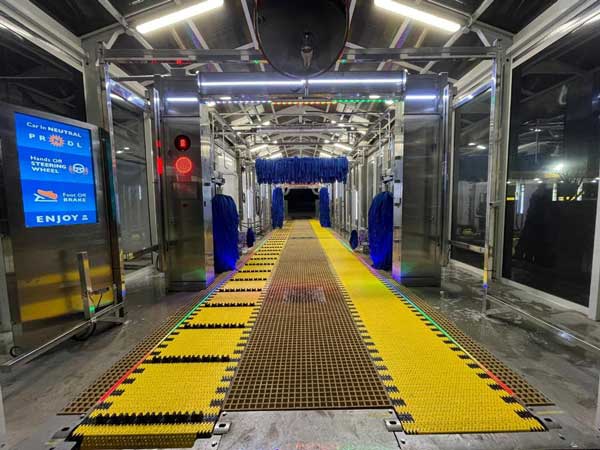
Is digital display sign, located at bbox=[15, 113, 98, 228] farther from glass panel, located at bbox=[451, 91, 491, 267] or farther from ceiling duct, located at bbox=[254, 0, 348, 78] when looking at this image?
glass panel, located at bbox=[451, 91, 491, 267]

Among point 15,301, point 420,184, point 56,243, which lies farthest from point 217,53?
point 420,184

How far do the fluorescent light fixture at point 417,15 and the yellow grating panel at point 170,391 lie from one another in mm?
4753

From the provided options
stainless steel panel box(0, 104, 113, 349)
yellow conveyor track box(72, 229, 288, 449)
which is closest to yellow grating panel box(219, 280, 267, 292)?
yellow conveyor track box(72, 229, 288, 449)

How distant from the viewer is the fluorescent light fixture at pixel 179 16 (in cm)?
362

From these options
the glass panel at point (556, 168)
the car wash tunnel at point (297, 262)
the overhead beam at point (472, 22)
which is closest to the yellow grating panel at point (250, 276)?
the car wash tunnel at point (297, 262)

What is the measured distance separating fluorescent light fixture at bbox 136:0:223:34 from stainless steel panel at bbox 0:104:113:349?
1.92m

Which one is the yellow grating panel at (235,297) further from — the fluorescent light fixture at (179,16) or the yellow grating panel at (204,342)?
the fluorescent light fixture at (179,16)

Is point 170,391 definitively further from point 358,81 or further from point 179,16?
point 179,16

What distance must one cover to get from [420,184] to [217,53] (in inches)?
136

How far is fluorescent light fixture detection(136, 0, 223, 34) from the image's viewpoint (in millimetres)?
3615

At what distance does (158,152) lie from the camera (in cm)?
416

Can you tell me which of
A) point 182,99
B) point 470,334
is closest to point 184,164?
point 182,99

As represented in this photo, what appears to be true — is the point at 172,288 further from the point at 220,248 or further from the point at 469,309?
the point at 469,309

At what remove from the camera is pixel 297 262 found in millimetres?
6020
